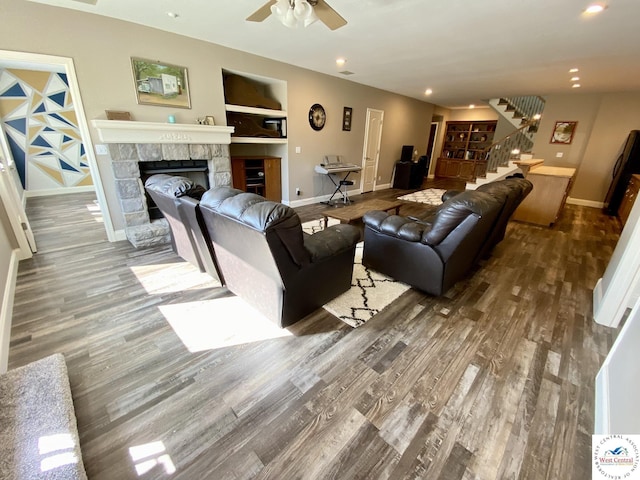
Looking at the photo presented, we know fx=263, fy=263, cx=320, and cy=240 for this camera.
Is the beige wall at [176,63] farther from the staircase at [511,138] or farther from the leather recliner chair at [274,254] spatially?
the staircase at [511,138]

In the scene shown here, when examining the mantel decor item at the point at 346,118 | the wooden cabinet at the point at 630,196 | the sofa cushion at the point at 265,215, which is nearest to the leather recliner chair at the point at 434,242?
the sofa cushion at the point at 265,215

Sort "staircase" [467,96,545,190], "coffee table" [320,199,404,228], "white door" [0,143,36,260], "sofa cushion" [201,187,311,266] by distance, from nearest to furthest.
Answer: "sofa cushion" [201,187,311,266] < "white door" [0,143,36,260] < "coffee table" [320,199,404,228] < "staircase" [467,96,545,190]

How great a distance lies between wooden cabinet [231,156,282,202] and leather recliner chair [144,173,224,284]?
213cm

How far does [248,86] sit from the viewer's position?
4496mm

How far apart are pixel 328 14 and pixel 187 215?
78.8 inches

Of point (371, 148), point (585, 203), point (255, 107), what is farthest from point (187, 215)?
point (585, 203)

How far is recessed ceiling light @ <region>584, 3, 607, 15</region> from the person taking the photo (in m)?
2.27

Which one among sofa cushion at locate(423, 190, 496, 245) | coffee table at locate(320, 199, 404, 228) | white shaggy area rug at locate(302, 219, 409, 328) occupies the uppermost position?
sofa cushion at locate(423, 190, 496, 245)

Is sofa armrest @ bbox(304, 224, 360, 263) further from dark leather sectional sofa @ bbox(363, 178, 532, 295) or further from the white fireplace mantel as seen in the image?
the white fireplace mantel

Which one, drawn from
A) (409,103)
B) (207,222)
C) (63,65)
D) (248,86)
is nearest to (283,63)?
(248,86)

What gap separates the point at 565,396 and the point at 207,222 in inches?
105

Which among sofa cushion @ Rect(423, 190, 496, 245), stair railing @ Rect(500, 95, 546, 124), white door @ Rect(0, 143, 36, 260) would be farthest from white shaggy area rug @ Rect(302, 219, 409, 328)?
stair railing @ Rect(500, 95, 546, 124)

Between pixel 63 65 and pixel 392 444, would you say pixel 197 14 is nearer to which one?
pixel 63 65

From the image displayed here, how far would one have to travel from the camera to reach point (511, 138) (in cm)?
646
